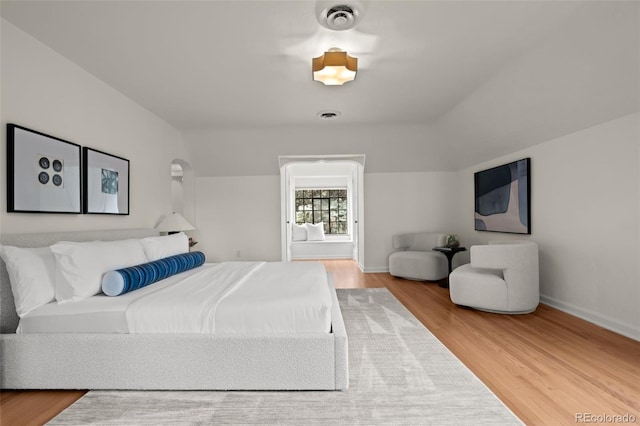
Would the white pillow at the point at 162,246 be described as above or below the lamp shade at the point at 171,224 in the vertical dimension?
below

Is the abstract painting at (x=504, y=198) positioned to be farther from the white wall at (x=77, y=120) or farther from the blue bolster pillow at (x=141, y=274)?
the white wall at (x=77, y=120)

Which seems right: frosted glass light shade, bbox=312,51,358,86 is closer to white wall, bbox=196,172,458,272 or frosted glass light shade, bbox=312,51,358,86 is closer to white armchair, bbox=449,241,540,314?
white armchair, bbox=449,241,540,314

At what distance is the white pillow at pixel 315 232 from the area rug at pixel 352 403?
228 inches

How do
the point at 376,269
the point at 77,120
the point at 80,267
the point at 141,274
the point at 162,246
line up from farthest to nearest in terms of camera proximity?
the point at 376,269 < the point at 162,246 < the point at 77,120 < the point at 141,274 < the point at 80,267

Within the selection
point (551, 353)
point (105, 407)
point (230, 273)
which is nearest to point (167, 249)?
point (230, 273)

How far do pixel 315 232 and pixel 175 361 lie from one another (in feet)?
20.6

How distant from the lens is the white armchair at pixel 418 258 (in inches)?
202

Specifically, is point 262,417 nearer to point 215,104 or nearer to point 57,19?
point 57,19

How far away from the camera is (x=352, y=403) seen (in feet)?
6.04

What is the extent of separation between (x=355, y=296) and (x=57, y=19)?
3.85 metres

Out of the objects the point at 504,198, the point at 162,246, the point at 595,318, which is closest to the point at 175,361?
the point at 162,246

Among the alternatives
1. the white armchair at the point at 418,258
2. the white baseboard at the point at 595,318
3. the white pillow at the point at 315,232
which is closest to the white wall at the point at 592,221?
the white baseboard at the point at 595,318

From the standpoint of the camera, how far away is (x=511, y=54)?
9.65 feet

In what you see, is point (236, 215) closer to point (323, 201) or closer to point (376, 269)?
point (376, 269)
